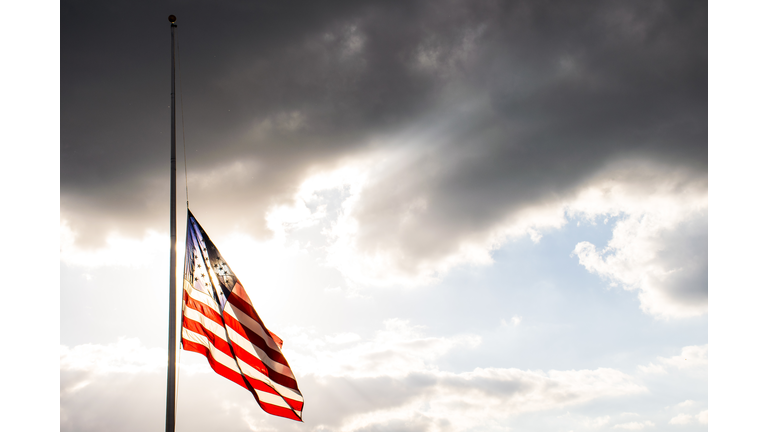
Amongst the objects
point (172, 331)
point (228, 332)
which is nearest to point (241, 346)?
point (228, 332)

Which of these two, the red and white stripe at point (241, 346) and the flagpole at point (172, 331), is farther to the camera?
the red and white stripe at point (241, 346)

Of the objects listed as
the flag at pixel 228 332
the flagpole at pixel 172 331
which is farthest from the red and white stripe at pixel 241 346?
the flagpole at pixel 172 331

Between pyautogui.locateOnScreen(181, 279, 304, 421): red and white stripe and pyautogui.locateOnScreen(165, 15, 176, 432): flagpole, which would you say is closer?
pyautogui.locateOnScreen(165, 15, 176, 432): flagpole

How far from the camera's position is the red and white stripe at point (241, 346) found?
16734 mm

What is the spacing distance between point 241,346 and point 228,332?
0.69 meters

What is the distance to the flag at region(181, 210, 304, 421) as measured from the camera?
16.8 metres

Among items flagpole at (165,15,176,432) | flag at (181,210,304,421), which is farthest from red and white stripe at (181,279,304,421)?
flagpole at (165,15,176,432)

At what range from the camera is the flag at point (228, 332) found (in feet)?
55.1

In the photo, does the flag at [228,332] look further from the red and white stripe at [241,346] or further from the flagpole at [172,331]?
the flagpole at [172,331]

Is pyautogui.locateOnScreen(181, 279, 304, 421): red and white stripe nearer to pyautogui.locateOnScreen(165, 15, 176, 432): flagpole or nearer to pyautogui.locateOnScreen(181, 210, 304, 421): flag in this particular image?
pyautogui.locateOnScreen(181, 210, 304, 421): flag

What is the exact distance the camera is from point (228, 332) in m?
17.0

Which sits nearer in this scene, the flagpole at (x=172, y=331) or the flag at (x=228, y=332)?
the flagpole at (x=172, y=331)

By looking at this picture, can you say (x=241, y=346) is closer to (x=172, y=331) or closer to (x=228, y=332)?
(x=228, y=332)
